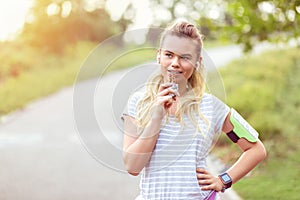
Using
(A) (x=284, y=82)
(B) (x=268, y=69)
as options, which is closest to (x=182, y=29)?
(A) (x=284, y=82)

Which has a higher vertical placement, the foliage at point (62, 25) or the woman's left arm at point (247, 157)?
the foliage at point (62, 25)

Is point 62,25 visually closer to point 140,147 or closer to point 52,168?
point 52,168

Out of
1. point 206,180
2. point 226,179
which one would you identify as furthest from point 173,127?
point 226,179

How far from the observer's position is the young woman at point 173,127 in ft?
7.79

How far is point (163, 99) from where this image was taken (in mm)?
2344

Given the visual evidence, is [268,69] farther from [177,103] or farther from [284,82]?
[177,103]

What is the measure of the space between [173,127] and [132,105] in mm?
182

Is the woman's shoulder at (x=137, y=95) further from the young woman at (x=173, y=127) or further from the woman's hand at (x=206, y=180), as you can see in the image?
the woman's hand at (x=206, y=180)

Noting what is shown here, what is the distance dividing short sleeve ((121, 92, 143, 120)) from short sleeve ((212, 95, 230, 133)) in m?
0.31

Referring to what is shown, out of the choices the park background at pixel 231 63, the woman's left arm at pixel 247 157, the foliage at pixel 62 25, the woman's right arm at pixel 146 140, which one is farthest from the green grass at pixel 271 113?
the foliage at pixel 62 25

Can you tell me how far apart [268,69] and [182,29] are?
532 inches

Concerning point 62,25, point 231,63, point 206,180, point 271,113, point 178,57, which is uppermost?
point 62,25

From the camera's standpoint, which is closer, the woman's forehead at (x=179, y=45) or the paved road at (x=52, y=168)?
the woman's forehead at (x=179, y=45)

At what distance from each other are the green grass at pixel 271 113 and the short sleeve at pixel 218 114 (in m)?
3.83
